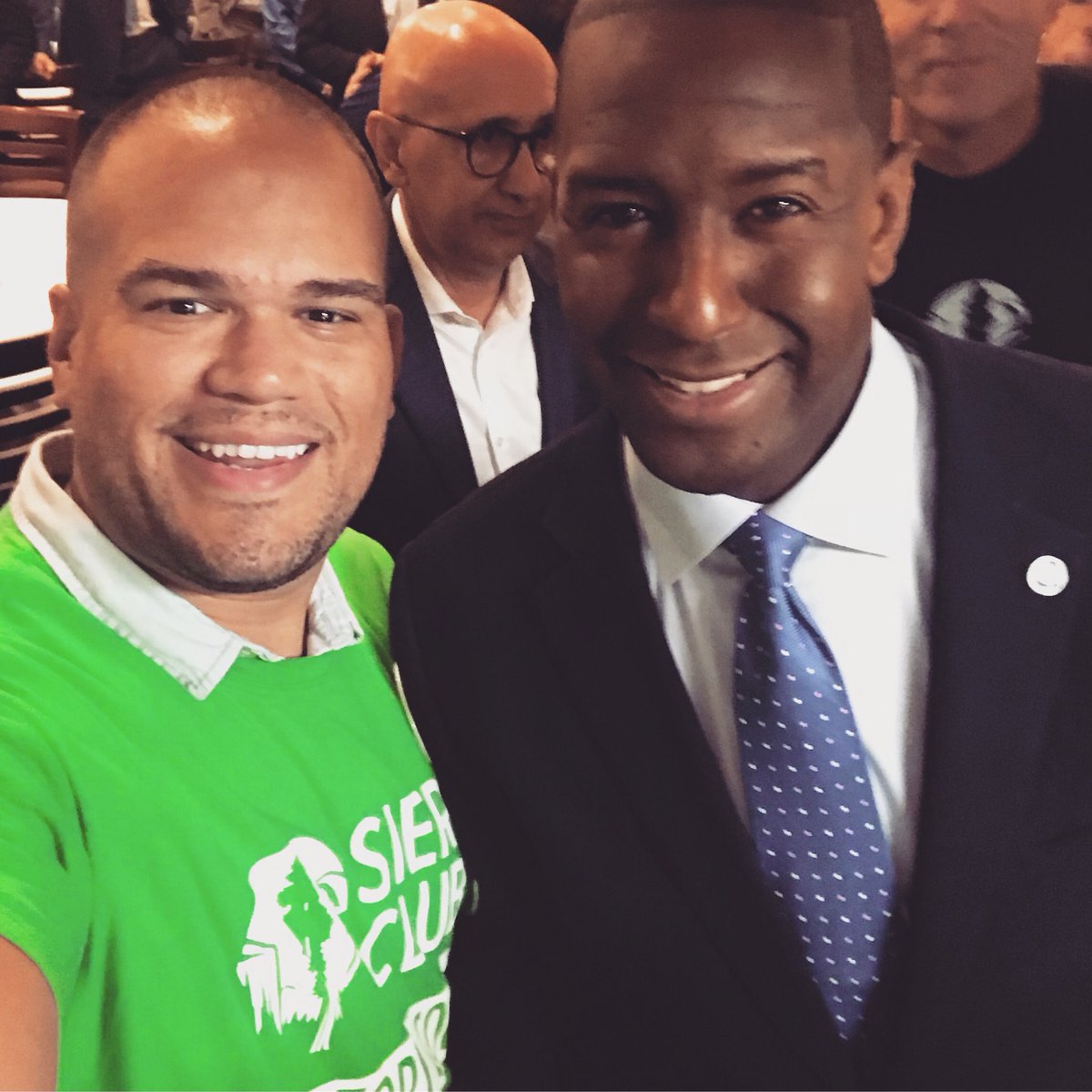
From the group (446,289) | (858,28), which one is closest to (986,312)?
(858,28)

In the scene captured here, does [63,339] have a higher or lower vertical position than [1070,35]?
lower

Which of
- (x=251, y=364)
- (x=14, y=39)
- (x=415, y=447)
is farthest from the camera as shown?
(x=14, y=39)

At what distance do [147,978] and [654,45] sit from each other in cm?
95

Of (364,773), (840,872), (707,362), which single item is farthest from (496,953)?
(707,362)

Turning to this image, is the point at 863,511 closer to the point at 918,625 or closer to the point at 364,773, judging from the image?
the point at 918,625

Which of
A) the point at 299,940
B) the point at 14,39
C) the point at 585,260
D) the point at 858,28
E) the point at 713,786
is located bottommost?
the point at 299,940

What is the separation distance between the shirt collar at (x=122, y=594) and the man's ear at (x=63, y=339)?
→ 0.32 feet

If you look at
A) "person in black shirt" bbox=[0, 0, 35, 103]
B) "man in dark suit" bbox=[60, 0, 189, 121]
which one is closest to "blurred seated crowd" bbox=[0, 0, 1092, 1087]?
"person in black shirt" bbox=[0, 0, 35, 103]

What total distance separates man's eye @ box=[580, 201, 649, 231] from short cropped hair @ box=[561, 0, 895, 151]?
0.14 m

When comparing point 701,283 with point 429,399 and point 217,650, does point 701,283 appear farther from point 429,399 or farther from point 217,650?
point 429,399

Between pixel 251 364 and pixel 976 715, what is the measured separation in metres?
0.80

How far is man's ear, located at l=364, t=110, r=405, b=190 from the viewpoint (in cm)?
239

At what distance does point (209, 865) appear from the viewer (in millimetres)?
Result: 1021

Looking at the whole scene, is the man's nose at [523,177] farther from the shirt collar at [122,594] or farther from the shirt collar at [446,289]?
the shirt collar at [122,594]
